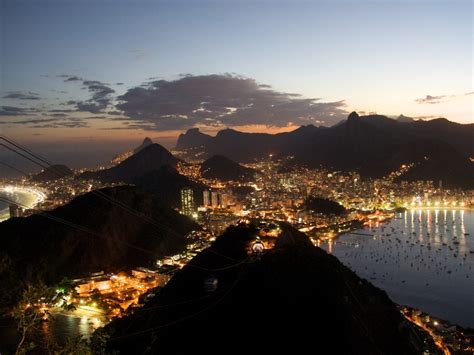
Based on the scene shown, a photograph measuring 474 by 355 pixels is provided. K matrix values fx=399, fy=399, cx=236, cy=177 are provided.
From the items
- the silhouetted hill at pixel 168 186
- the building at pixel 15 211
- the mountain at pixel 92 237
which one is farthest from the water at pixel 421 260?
the building at pixel 15 211

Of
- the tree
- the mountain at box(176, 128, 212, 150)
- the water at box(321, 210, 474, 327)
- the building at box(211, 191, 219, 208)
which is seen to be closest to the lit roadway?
the water at box(321, 210, 474, 327)

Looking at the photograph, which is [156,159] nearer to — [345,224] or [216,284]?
[345,224]

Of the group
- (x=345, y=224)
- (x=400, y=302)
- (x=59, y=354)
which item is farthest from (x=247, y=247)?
(x=345, y=224)

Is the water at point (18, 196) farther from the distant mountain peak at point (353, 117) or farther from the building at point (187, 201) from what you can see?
the distant mountain peak at point (353, 117)

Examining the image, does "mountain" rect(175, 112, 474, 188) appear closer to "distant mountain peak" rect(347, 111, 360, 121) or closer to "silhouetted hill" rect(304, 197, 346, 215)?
"distant mountain peak" rect(347, 111, 360, 121)

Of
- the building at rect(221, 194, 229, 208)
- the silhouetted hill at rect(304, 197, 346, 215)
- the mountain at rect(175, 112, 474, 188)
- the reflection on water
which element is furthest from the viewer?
the mountain at rect(175, 112, 474, 188)

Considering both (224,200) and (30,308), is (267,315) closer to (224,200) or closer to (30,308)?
(30,308)
